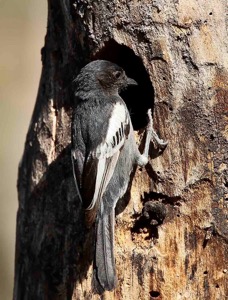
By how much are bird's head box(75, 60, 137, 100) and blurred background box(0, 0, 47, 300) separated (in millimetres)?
3396

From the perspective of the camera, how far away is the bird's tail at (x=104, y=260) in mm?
5129

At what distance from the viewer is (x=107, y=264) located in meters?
5.15

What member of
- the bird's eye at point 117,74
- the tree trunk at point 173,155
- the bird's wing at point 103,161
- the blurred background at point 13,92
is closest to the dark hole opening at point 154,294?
the tree trunk at point 173,155

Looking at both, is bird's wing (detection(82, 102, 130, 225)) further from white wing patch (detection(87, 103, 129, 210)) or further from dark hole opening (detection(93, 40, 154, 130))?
dark hole opening (detection(93, 40, 154, 130))

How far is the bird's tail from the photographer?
513cm

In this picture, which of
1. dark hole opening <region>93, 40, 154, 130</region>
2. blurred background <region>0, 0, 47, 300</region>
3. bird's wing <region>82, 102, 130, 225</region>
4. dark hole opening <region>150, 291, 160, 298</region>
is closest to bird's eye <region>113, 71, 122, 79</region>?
dark hole opening <region>93, 40, 154, 130</region>

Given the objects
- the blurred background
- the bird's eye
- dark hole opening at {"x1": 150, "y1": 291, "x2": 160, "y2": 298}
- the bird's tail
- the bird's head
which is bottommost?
dark hole opening at {"x1": 150, "y1": 291, "x2": 160, "y2": 298}

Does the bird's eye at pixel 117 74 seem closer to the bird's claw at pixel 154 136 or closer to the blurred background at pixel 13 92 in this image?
the bird's claw at pixel 154 136

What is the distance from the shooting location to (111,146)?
5.41 metres

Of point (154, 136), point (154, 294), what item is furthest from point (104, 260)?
point (154, 136)

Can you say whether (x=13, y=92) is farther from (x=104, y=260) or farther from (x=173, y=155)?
(x=104, y=260)

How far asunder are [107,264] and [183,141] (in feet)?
3.28

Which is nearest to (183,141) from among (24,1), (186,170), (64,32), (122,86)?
(186,170)

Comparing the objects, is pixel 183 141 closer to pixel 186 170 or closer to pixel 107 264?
pixel 186 170
